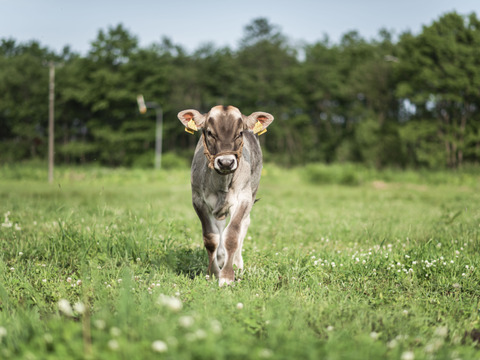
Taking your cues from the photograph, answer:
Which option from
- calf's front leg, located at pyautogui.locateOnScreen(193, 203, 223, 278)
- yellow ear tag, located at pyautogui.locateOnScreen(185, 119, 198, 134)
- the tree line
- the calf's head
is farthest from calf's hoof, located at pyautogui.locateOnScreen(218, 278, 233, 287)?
the tree line

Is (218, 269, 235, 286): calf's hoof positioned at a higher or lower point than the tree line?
lower

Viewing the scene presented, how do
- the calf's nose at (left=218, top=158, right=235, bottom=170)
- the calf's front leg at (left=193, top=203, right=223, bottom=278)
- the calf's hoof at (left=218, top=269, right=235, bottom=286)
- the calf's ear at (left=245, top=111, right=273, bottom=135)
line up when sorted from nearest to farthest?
the calf's nose at (left=218, top=158, right=235, bottom=170)
the calf's hoof at (left=218, top=269, right=235, bottom=286)
the calf's front leg at (left=193, top=203, right=223, bottom=278)
the calf's ear at (left=245, top=111, right=273, bottom=135)

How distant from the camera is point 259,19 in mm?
63344

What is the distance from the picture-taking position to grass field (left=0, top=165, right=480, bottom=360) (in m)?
2.83

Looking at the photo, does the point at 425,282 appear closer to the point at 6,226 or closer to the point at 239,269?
the point at 239,269

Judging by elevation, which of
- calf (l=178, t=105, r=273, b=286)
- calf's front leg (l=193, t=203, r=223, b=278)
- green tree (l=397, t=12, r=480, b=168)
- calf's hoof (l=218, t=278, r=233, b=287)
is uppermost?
green tree (l=397, t=12, r=480, b=168)

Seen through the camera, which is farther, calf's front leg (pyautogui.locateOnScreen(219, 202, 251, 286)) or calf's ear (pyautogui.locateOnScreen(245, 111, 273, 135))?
calf's ear (pyautogui.locateOnScreen(245, 111, 273, 135))

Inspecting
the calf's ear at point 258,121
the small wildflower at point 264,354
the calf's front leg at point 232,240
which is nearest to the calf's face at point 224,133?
the calf's ear at point 258,121

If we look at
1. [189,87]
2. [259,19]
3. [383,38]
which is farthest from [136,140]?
[383,38]

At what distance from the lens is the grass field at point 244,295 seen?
111 inches

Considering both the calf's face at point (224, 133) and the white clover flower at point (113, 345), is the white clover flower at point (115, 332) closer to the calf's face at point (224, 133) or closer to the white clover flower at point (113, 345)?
the white clover flower at point (113, 345)

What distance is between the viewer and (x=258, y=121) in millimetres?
5918

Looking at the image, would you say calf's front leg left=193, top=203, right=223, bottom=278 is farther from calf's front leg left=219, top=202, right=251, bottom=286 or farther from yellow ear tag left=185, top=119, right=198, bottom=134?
yellow ear tag left=185, top=119, right=198, bottom=134

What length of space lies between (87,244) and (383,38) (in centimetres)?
6255
